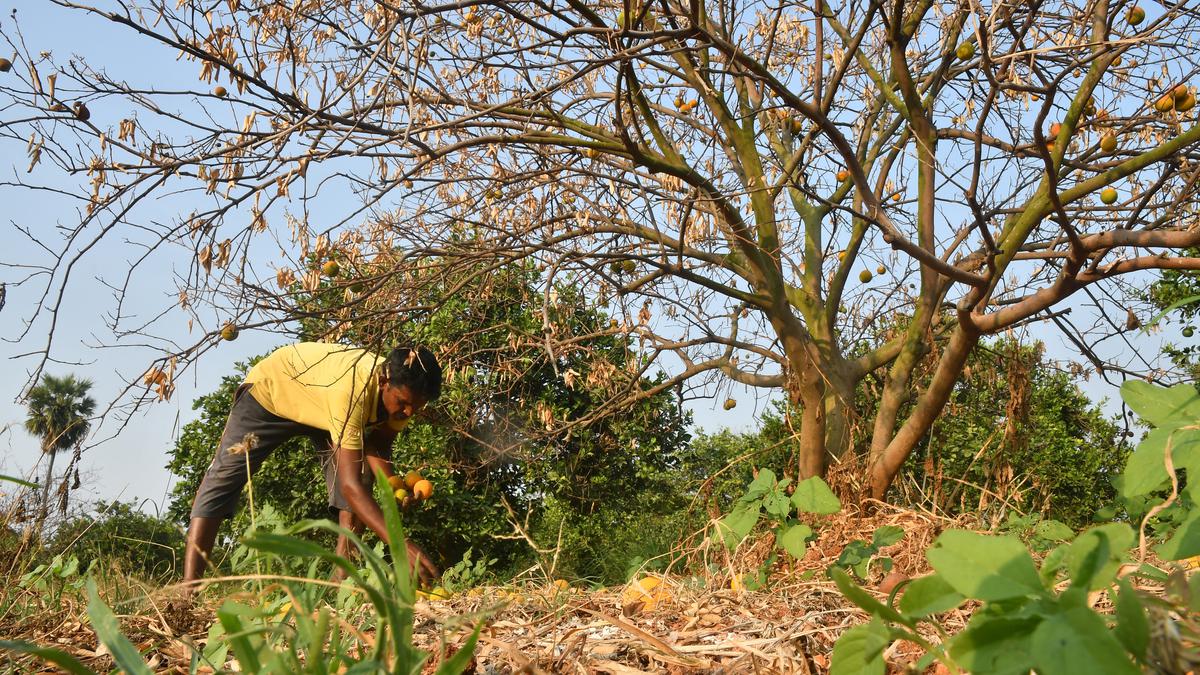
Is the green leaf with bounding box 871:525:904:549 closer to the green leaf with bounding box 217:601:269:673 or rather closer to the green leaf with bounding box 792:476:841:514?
the green leaf with bounding box 792:476:841:514

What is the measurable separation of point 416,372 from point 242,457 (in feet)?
3.49

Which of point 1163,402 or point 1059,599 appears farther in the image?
point 1163,402

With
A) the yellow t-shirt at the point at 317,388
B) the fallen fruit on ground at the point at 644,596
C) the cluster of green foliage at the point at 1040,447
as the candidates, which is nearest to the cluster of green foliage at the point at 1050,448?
the cluster of green foliage at the point at 1040,447

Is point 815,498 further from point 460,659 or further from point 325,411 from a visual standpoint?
point 325,411

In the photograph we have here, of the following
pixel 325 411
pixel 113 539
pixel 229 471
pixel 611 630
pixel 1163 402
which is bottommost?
pixel 611 630

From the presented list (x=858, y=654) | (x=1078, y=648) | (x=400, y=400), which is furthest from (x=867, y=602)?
(x=400, y=400)

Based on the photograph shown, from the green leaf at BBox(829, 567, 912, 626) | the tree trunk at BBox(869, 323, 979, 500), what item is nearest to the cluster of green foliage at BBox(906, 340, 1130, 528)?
the tree trunk at BBox(869, 323, 979, 500)

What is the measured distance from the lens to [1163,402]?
122 centimetres

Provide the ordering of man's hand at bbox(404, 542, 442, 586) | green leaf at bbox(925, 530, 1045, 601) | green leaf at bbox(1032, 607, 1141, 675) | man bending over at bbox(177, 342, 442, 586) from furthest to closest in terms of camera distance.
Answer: man bending over at bbox(177, 342, 442, 586) < man's hand at bbox(404, 542, 442, 586) < green leaf at bbox(925, 530, 1045, 601) < green leaf at bbox(1032, 607, 1141, 675)

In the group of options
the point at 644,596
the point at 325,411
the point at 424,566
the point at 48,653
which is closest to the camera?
the point at 48,653

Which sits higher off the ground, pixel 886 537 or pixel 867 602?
pixel 886 537

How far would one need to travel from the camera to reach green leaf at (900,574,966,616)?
3.24 feet

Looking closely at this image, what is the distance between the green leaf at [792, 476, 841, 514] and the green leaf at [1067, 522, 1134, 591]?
1.57m

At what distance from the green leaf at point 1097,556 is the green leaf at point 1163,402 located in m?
0.30
